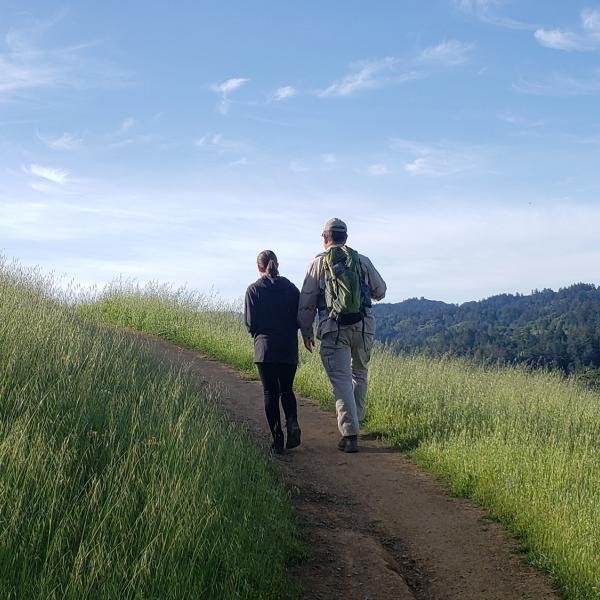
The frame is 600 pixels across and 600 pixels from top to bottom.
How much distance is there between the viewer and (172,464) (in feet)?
16.9

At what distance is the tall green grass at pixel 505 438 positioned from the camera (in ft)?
18.2

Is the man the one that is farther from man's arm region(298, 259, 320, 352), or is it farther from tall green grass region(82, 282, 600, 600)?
tall green grass region(82, 282, 600, 600)

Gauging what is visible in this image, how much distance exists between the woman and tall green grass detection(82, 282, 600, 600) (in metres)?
1.61

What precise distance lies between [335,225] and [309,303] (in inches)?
38.4

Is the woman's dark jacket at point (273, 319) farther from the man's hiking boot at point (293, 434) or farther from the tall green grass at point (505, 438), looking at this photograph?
the tall green grass at point (505, 438)

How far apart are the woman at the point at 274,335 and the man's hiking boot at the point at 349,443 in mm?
596

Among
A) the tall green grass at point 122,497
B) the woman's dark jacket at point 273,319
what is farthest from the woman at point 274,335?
the tall green grass at point 122,497

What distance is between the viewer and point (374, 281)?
8469mm

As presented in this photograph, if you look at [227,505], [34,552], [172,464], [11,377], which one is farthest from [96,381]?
[34,552]

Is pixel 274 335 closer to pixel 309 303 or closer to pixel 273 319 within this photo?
pixel 273 319

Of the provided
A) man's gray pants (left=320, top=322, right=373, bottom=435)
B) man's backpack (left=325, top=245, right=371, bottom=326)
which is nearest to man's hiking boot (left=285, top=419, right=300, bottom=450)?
man's gray pants (left=320, top=322, right=373, bottom=435)

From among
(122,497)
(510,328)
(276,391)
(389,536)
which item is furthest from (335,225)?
(510,328)

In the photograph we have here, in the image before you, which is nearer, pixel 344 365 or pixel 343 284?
pixel 343 284

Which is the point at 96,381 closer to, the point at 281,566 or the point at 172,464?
the point at 172,464
